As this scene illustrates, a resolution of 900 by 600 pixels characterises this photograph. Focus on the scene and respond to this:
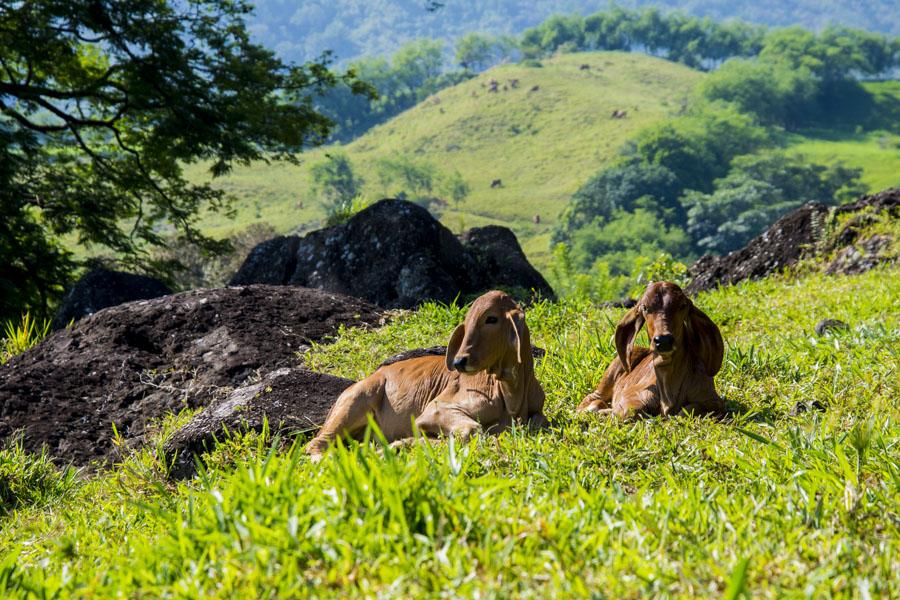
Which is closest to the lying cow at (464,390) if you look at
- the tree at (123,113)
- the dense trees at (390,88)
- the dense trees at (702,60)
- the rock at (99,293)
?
the rock at (99,293)

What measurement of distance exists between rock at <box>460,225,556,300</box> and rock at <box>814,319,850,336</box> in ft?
17.1

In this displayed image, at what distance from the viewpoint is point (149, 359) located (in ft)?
28.3

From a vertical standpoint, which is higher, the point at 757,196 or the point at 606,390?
the point at 606,390

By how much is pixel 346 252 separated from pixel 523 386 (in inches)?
317

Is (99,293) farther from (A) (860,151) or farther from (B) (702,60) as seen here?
(B) (702,60)

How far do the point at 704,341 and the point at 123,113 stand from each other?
15.6 m

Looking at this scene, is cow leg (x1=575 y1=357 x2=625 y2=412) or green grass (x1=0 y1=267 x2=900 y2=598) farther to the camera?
cow leg (x1=575 y1=357 x2=625 y2=412)

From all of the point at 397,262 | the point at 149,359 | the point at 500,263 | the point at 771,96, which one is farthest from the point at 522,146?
the point at 149,359

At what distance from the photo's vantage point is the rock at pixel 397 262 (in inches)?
470

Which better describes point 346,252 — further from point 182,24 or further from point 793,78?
point 793,78

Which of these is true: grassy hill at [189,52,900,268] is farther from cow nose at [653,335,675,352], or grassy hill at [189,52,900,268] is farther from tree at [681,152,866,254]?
cow nose at [653,335,675,352]

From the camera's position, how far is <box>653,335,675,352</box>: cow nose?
16.6ft

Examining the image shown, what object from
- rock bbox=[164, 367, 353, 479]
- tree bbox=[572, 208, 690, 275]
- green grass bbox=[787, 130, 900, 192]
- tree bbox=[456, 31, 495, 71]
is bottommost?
tree bbox=[572, 208, 690, 275]

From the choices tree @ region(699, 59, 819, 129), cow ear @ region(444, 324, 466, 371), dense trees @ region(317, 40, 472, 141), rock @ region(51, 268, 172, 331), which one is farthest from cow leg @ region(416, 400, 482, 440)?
dense trees @ region(317, 40, 472, 141)
